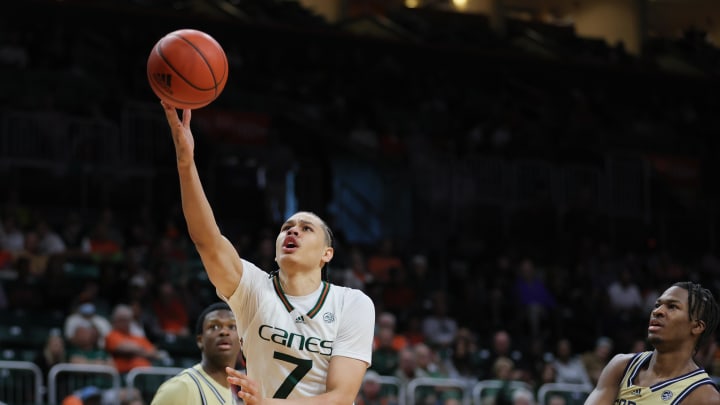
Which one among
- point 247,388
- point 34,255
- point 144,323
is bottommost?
point 247,388

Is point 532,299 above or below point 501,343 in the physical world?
above

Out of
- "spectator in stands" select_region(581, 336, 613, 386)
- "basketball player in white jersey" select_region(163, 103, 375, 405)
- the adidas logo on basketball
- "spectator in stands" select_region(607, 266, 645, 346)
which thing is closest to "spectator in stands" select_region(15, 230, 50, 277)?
"spectator in stands" select_region(581, 336, 613, 386)

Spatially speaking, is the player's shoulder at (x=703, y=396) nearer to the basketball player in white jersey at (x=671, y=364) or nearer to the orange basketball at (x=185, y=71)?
the basketball player in white jersey at (x=671, y=364)

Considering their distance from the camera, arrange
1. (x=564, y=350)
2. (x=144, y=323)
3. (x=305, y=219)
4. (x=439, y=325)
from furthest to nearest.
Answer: (x=439, y=325) → (x=564, y=350) → (x=144, y=323) → (x=305, y=219)

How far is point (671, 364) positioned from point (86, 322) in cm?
724

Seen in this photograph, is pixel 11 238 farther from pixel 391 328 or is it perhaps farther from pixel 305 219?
pixel 305 219

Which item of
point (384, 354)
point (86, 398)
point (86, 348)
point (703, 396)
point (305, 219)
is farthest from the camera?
point (384, 354)

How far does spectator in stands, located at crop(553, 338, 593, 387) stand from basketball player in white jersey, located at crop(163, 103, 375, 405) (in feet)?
30.4

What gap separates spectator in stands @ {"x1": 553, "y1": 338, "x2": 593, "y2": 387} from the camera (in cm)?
1429

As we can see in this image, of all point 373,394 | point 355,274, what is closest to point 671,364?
point 373,394

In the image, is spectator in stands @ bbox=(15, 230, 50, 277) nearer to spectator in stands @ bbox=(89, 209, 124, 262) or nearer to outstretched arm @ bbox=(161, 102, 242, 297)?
spectator in stands @ bbox=(89, 209, 124, 262)

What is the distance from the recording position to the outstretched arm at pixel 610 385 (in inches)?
225

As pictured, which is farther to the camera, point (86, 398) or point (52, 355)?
point (52, 355)

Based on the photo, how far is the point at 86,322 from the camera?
11.6 m
